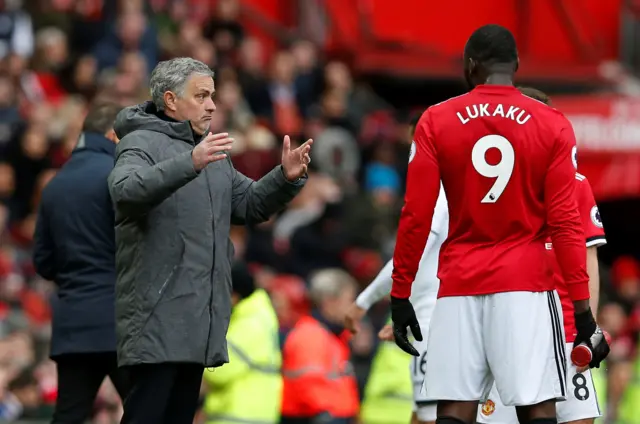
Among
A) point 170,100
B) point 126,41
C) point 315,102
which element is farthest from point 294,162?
point 315,102

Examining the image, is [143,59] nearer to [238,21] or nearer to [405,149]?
[238,21]

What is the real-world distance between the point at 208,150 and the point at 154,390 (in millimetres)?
1156

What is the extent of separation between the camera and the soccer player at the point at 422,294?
847cm

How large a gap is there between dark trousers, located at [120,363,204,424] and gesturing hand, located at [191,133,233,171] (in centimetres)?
97

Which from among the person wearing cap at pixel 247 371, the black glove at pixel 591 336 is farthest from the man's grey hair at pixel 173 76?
the person wearing cap at pixel 247 371

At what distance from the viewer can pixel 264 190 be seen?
7449mm

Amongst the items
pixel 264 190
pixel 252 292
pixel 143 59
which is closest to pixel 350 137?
pixel 143 59

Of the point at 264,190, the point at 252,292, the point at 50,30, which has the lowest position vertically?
the point at 252,292

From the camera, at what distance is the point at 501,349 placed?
7.00 meters

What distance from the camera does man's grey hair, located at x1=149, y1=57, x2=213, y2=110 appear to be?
285 inches

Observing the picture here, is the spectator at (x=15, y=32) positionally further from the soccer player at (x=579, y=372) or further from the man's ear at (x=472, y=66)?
the man's ear at (x=472, y=66)

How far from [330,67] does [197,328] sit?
39.4ft

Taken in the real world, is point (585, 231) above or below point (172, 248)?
below

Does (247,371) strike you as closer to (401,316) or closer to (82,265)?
(82,265)
